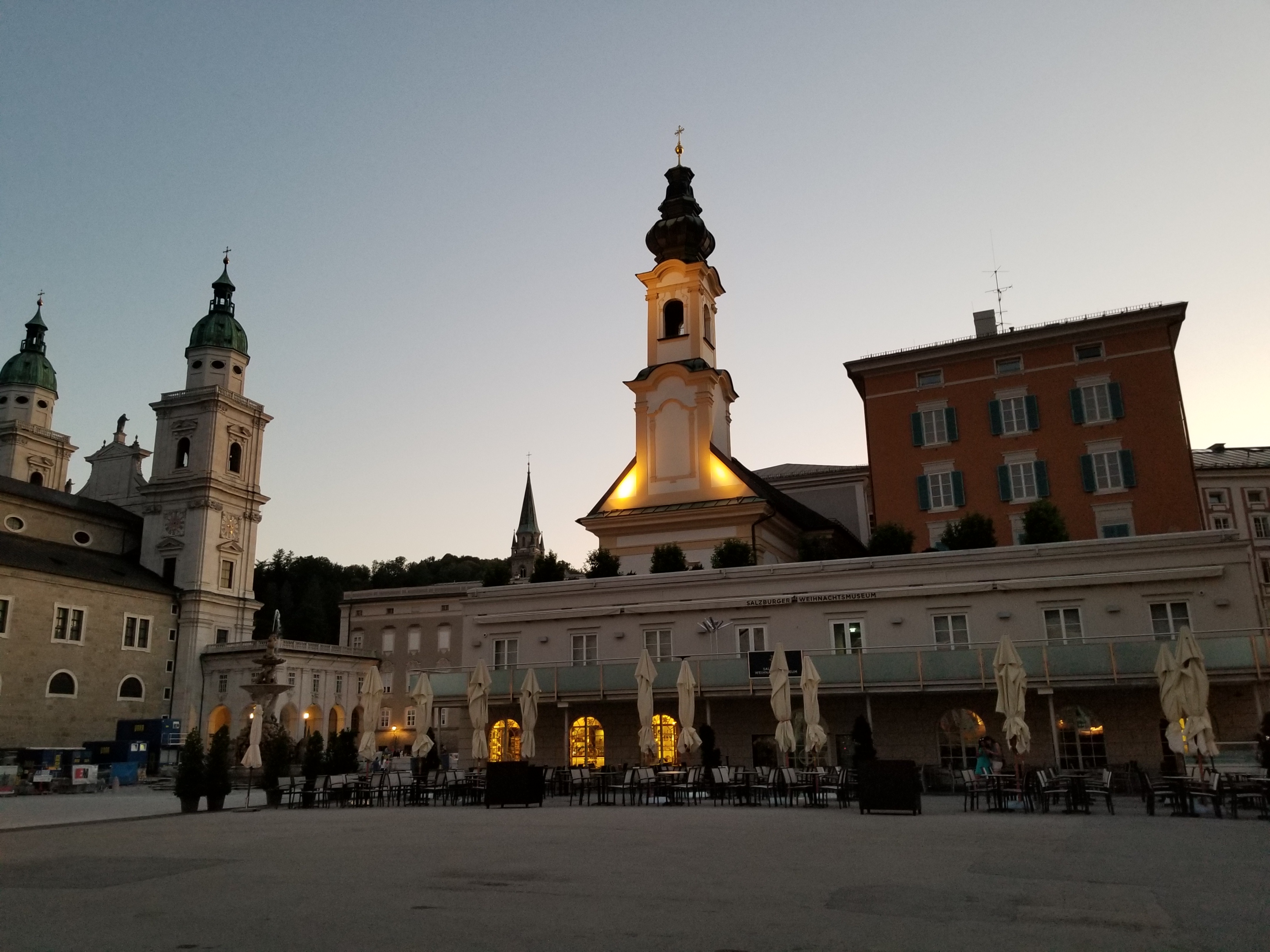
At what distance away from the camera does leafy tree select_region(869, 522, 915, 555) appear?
94.4 feet

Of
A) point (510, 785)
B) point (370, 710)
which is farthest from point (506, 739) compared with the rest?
point (510, 785)

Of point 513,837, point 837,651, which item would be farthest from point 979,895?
point 837,651

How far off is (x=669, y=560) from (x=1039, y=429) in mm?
15514

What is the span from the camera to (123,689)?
54.8 metres

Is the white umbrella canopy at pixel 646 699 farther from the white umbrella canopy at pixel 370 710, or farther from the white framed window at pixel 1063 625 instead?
the white framed window at pixel 1063 625

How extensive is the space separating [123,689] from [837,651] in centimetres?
4607

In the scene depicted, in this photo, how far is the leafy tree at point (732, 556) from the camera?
30.0 metres

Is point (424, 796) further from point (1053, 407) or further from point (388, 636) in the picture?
point (388, 636)

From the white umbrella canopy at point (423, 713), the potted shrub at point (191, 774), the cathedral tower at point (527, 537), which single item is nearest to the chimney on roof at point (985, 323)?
the white umbrella canopy at point (423, 713)

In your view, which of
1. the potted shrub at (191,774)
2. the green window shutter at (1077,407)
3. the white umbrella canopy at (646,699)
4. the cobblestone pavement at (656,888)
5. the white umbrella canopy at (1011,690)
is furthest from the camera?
the green window shutter at (1077,407)

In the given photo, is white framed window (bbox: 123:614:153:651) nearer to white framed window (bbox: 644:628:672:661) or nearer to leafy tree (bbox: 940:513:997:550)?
white framed window (bbox: 644:628:672:661)

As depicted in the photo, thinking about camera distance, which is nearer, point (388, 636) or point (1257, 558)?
point (1257, 558)

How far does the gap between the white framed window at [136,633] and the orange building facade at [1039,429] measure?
44.5 metres

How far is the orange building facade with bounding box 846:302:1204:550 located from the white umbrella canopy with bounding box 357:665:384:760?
20747 mm
